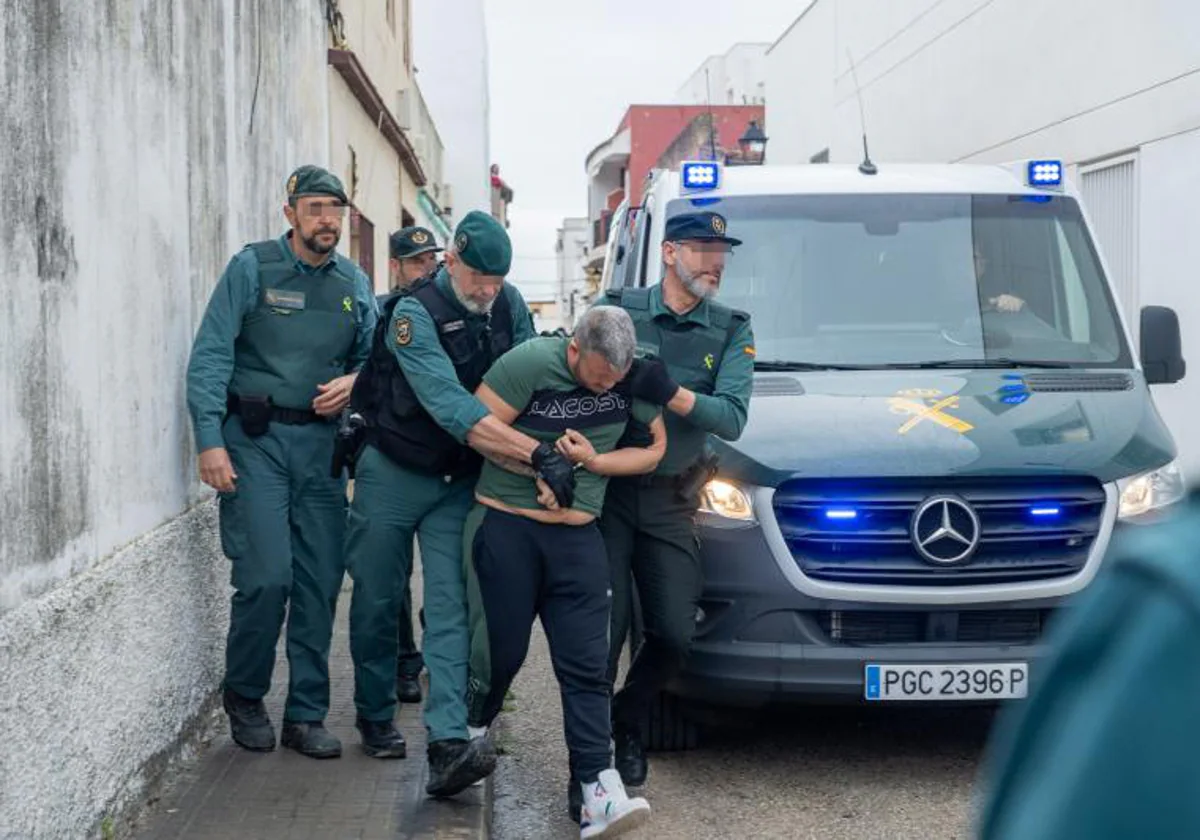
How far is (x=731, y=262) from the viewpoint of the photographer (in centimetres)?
666

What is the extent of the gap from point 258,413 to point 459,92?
34847mm

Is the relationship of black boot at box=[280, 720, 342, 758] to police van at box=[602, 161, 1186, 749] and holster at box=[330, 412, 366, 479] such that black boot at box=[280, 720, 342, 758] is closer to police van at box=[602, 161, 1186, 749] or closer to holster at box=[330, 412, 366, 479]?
holster at box=[330, 412, 366, 479]

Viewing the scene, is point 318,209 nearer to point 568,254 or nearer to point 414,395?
point 414,395

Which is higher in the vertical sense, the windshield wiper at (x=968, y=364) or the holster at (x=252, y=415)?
the windshield wiper at (x=968, y=364)

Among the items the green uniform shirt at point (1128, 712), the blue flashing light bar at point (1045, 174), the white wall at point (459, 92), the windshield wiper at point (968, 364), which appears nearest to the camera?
the green uniform shirt at point (1128, 712)

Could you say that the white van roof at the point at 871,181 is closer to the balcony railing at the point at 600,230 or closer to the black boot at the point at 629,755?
the black boot at the point at 629,755

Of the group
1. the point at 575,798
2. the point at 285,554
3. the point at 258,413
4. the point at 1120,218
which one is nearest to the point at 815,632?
the point at 575,798

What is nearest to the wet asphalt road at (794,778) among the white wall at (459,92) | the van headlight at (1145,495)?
the van headlight at (1145,495)

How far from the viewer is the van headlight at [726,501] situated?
5.52m

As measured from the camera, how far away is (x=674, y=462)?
5352 millimetres

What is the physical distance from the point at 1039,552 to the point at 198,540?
3019 mm

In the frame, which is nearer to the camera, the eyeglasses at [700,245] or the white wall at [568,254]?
the eyeglasses at [700,245]

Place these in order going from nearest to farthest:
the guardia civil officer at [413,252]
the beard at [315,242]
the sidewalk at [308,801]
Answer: the sidewalk at [308,801], the beard at [315,242], the guardia civil officer at [413,252]

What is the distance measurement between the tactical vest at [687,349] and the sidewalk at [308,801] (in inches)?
53.9
